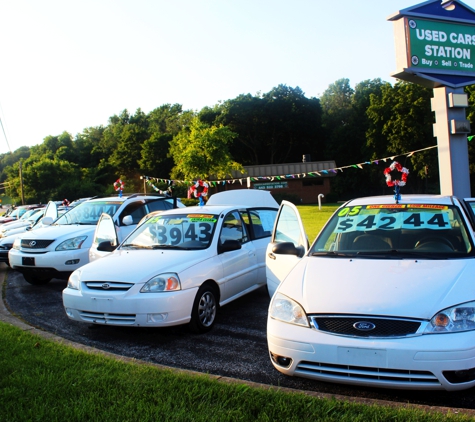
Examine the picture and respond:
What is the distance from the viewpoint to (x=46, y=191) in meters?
61.2

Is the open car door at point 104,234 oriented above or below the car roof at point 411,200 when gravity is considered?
below

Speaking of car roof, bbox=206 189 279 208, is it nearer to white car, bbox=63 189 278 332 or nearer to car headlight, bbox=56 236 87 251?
white car, bbox=63 189 278 332

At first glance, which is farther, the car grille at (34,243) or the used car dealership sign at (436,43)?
the used car dealership sign at (436,43)

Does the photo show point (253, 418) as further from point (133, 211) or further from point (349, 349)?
point (133, 211)

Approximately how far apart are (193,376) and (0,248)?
925 cm

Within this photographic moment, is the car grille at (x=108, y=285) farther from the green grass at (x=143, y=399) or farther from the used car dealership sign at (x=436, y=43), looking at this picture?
the used car dealership sign at (x=436, y=43)

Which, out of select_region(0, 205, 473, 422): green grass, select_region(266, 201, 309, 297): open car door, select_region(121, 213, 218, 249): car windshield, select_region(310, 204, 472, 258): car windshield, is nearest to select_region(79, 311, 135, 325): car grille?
select_region(0, 205, 473, 422): green grass

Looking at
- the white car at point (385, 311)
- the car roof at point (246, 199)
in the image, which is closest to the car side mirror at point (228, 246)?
the white car at point (385, 311)

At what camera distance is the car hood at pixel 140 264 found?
19.3 ft

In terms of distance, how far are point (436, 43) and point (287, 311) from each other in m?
10.8

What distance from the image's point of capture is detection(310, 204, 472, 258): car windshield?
488 cm

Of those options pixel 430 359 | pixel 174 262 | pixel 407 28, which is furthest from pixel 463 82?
pixel 430 359

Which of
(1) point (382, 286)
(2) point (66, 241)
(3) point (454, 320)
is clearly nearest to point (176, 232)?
(2) point (66, 241)

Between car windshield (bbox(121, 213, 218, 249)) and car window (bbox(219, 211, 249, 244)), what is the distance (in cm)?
20
